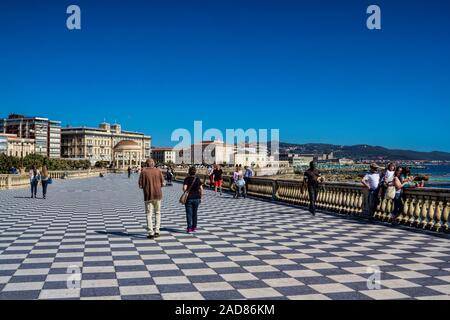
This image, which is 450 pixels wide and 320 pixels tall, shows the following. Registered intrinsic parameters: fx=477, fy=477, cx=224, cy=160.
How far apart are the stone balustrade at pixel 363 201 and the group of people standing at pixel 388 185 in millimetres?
189

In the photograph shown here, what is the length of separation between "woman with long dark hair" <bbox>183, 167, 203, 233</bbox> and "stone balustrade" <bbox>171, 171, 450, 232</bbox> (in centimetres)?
588

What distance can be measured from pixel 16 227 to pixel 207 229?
5333 millimetres

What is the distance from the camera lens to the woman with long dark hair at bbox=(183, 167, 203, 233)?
40.7 ft

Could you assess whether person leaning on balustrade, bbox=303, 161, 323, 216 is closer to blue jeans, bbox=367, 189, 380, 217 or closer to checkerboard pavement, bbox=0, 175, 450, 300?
checkerboard pavement, bbox=0, 175, 450, 300

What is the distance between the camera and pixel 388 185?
539 inches

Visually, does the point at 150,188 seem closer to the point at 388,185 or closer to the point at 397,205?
the point at 388,185

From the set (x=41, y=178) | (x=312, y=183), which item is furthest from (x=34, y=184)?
(x=312, y=183)

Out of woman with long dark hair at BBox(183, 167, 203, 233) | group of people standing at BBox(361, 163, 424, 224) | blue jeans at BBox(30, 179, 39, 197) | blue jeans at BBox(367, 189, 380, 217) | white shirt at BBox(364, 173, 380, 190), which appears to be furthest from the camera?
blue jeans at BBox(30, 179, 39, 197)

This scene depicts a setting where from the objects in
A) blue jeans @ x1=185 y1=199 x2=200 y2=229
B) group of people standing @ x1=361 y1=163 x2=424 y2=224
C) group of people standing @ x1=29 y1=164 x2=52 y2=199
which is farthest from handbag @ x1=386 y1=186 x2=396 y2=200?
group of people standing @ x1=29 y1=164 x2=52 y2=199

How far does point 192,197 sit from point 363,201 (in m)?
6.29
